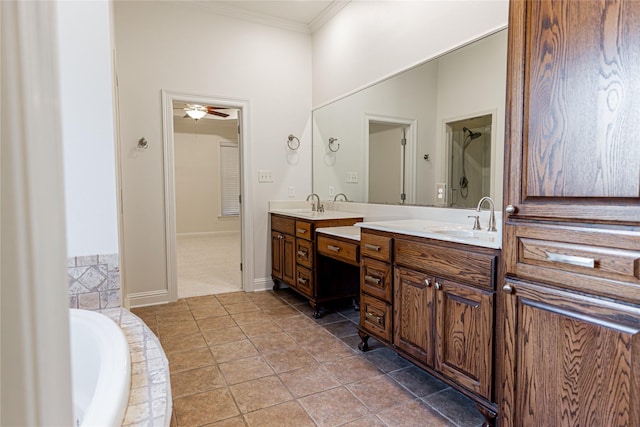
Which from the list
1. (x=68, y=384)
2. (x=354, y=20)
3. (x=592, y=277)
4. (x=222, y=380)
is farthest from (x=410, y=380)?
(x=354, y=20)

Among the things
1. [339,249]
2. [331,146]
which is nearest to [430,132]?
[339,249]

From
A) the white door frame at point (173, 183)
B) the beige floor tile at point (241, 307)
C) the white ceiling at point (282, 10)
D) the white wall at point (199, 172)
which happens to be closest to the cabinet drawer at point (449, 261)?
the beige floor tile at point (241, 307)

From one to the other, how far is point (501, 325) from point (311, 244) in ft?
6.07

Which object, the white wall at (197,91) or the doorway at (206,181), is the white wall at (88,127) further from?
the doorway at (206,181)

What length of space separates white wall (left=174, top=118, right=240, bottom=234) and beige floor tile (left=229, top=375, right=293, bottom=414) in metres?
6.08

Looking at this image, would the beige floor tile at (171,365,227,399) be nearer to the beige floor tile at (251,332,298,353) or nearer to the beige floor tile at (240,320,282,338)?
the beige floor tile at (251,332,298,353)

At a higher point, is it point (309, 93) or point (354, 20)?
point (354, 20)

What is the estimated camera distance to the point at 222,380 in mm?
2078

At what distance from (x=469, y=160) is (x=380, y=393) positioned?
59.1 inches

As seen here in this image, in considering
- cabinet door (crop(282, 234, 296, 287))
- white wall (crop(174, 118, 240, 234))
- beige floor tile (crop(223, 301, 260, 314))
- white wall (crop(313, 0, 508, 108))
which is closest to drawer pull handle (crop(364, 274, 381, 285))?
cabinet door (crop(282, 234, 296, 287))

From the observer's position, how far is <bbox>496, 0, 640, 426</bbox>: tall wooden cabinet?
1.06 meters

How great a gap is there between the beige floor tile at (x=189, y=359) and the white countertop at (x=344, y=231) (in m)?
1.21

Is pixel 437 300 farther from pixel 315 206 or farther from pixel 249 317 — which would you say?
pixel 315 206

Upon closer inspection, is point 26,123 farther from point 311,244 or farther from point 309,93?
point 309,93
